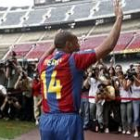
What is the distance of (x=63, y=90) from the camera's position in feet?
12.5

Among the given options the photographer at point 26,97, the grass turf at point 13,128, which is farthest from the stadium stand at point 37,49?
the grass turf at point 13,128

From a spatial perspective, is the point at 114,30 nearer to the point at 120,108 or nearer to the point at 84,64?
the point at 84,64

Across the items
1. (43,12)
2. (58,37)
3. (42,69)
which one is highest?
(43,12)

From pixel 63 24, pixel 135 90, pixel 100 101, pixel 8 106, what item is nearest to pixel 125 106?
pixel 135 90

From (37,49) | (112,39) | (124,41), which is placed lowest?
(112,39)

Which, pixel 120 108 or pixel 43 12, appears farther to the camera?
pixel 43 12

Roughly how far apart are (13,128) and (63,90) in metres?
7.64

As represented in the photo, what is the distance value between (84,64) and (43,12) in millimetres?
50520

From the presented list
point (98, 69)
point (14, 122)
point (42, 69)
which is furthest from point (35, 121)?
point (42, 69)

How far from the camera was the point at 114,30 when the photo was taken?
355 cm

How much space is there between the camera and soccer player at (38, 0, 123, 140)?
12.3 ft

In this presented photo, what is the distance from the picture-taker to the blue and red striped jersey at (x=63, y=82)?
3.76 meters

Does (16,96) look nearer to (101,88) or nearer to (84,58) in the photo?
(101,88)

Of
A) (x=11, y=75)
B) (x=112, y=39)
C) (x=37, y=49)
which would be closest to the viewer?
(x=112, y=39)
